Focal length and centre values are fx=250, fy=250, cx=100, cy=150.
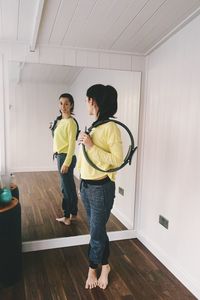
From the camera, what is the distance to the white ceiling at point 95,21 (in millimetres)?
1591

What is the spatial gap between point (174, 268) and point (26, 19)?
7.10 feet

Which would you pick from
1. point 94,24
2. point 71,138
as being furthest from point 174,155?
point 94,24

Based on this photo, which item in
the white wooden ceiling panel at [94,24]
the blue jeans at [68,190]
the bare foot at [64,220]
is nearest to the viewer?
the white wooden ceiling panel at [94,24]

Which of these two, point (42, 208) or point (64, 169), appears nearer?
point (64, 169)

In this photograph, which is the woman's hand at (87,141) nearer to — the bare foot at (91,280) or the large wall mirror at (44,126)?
the large wall mirror at (44,126)

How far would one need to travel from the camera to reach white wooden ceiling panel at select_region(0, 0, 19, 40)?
1571 millimetres

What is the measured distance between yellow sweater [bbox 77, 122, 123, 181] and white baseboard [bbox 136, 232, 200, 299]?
96 centimetres

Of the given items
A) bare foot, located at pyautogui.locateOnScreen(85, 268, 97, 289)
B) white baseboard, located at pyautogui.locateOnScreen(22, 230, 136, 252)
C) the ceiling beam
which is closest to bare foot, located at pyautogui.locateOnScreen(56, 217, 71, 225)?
white baseboard, located at pyautogui.locateOnScreen(22, 230, 136, 252)

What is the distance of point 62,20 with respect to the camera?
1776 mm

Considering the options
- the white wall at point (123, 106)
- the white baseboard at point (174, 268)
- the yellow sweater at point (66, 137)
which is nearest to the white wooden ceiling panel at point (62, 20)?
the white wall at point (123, 106)

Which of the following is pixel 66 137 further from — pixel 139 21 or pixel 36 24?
pixel 139 21

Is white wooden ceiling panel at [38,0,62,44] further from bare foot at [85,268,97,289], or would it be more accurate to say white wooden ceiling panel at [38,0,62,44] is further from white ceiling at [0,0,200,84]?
bare foot at [85,268,97,289]

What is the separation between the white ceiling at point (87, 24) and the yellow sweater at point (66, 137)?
1.26ft

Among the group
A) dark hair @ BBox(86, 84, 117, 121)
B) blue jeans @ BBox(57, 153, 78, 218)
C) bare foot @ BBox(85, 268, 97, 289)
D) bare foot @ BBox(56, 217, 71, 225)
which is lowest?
bare foot @ BBox(85, 268, 97, 289)
